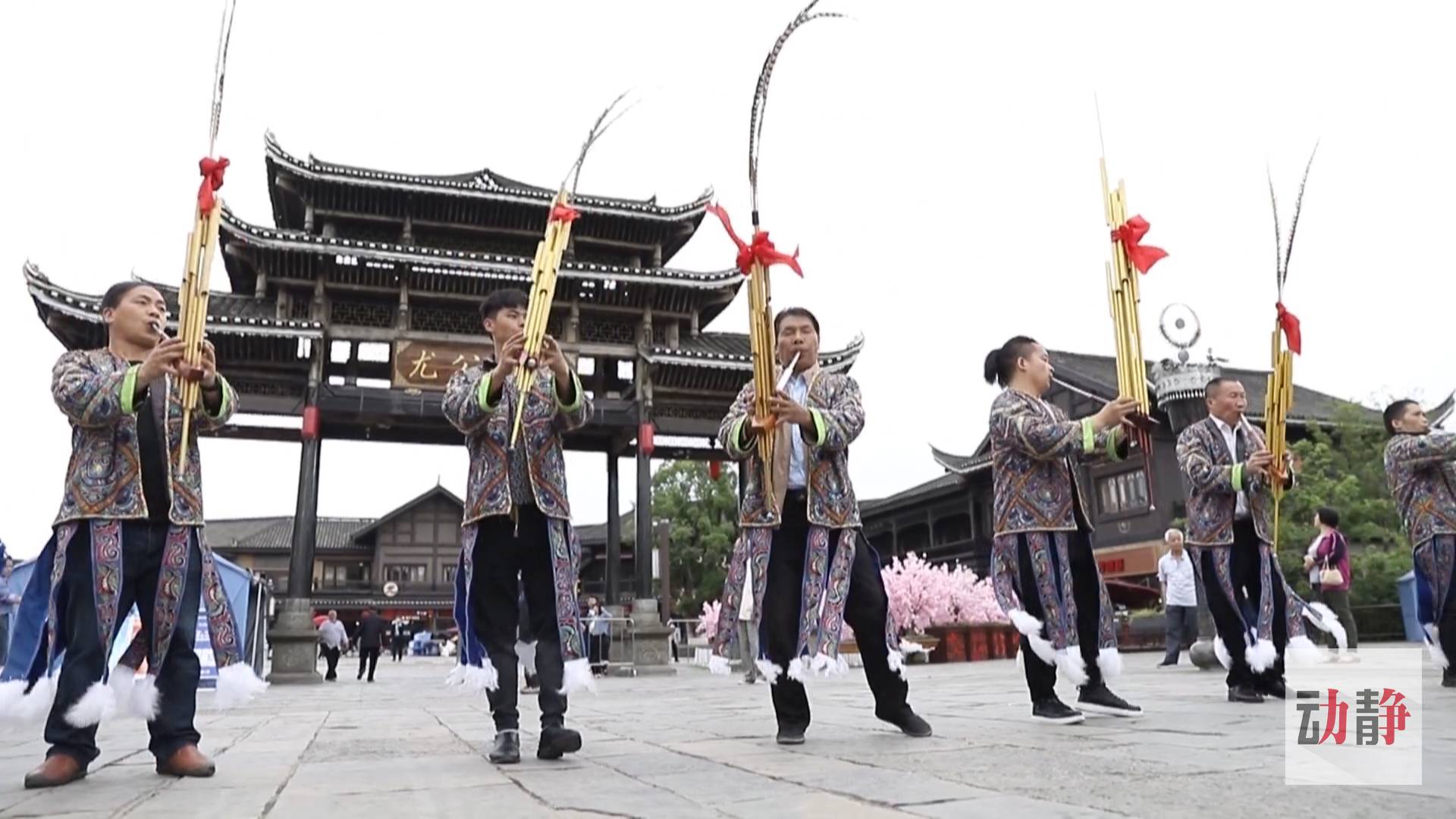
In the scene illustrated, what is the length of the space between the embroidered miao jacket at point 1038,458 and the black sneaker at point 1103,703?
0.69 m

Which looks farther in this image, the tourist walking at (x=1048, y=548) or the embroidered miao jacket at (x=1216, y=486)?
the embroidered miao jacket at (x=1216, y=486)

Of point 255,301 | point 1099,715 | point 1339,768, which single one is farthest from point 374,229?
point 1339,768

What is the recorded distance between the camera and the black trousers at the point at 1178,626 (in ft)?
33.0

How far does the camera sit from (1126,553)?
75.9 ft

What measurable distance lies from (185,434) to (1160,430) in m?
23.5

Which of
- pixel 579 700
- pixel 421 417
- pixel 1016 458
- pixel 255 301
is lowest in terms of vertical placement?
pixel 579 700

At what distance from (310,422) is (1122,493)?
18312 mm

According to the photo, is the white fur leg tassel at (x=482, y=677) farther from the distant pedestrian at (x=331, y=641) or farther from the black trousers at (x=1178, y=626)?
the distant pedestrian at (x=331, y=641)

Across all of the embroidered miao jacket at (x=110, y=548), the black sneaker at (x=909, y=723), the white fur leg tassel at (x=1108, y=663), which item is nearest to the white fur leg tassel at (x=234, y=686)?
the embroidered miao jacket at (x=110, y=548)

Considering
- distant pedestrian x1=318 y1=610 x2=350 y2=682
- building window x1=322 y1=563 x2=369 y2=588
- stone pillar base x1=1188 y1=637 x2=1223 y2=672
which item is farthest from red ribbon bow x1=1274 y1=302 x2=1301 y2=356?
building window x1=322 y1=563 x2=369 y2=588

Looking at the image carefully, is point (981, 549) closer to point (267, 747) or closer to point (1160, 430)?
point (1160, 430)

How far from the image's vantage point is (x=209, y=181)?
11.3ft

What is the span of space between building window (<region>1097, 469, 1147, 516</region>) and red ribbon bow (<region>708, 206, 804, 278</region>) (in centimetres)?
2142

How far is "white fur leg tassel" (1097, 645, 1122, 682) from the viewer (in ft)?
13.8
